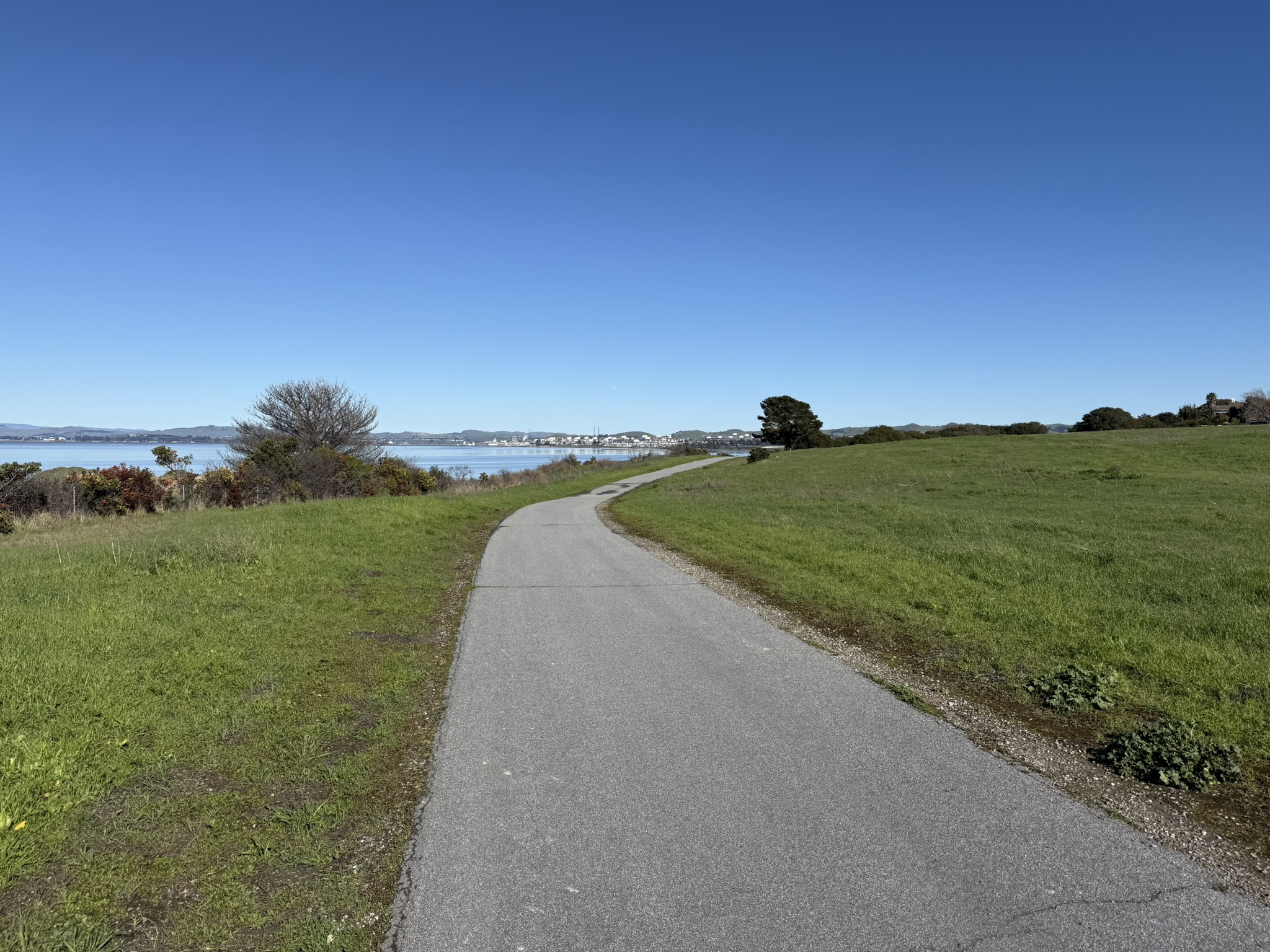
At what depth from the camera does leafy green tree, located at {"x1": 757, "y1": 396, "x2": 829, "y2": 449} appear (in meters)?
66.4

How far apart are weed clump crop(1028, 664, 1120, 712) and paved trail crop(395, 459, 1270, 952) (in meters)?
1.28

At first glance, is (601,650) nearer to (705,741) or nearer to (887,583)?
(705,741)

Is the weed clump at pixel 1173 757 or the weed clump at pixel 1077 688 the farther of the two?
the weed clump at pixel 1077 688

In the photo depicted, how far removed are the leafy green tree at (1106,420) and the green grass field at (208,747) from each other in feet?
216

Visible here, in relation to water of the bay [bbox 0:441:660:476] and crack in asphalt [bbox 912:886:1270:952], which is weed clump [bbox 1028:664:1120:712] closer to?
crack in asphalt [bbox 912:886:1270:952]

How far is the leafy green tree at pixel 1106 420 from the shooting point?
60250 mm

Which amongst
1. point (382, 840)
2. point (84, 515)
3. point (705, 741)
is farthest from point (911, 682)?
point (84, 515)

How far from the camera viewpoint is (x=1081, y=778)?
4.71 meters

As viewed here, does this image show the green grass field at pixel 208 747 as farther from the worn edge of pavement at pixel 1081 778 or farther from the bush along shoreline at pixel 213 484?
the bush along shoreline at pixel 213 484

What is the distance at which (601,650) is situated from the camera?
7.73 m

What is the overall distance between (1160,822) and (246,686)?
699 centimetres

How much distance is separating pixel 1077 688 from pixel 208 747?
7076 mm

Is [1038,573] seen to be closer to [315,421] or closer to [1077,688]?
[1077,688]

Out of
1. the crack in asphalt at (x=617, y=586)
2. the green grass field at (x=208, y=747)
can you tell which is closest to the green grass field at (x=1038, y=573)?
the crack in asphalt at (x=617, y=586)
